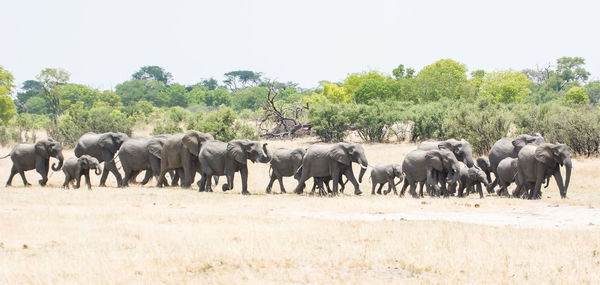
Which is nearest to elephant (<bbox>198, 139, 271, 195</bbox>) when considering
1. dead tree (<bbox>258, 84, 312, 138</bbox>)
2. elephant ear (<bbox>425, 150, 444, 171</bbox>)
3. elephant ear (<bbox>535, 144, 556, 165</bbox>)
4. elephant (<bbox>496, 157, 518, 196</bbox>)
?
elephant ear (<bbox>425, 150, 444, 171</bbox>)

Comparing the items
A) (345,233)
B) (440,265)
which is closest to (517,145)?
(345,233)

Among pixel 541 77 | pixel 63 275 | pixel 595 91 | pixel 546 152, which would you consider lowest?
pixel 63 275

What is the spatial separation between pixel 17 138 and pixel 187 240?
43681mm

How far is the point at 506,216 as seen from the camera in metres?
17.0

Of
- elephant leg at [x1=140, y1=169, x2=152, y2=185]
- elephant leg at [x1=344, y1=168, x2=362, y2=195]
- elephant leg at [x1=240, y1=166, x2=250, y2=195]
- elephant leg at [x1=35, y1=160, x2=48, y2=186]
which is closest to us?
elephant leg at [x1=344, y1=168, x2=362, y2=195]

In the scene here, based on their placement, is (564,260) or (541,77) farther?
(541,77)

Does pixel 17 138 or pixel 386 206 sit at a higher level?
pixel 17 138

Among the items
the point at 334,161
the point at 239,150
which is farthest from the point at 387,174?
the point at 239,150

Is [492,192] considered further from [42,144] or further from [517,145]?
[42,144]

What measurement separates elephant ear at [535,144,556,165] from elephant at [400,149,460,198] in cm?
243

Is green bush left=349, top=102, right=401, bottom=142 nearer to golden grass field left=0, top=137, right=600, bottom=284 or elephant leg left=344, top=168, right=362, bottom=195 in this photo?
elephant leg left=344, top=168, right=362, bottom=195

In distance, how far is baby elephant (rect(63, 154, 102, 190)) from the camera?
24.6m

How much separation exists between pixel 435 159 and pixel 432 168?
0.36 m

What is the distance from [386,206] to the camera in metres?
18.8
